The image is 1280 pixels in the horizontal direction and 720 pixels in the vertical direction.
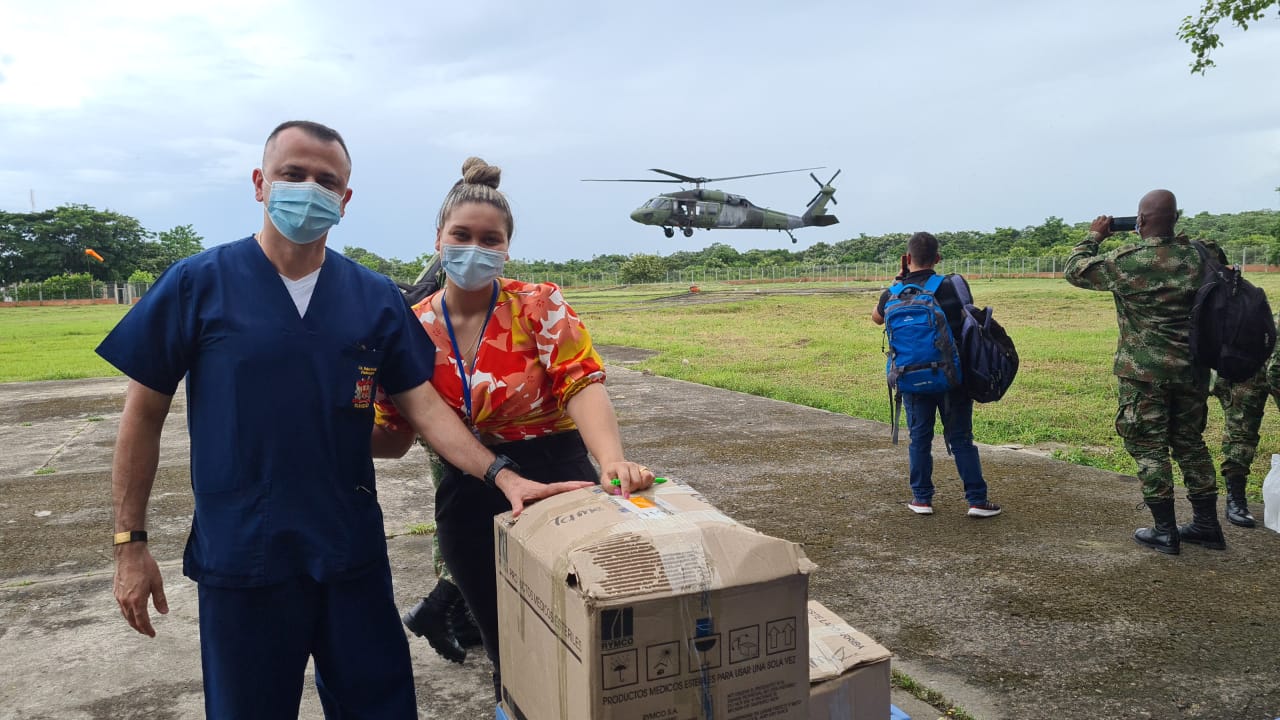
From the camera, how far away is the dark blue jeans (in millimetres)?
4922

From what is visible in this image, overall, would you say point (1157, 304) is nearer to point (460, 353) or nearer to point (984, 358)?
point (984, 358)

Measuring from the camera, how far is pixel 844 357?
1488cm

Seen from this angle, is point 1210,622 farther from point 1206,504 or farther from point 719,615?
point 719,615

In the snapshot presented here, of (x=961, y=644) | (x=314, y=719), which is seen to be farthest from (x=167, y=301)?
(x=961, y=644)

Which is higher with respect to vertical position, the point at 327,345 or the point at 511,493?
the point at 327,345

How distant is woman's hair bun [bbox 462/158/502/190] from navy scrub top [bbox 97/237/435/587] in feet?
2.12

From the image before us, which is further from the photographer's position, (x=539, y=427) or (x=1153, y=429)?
(x=1153, y=429)

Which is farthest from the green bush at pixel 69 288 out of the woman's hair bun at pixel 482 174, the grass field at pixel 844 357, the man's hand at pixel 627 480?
the man's hand at pixel 627 480

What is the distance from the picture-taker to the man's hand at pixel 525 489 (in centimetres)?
193

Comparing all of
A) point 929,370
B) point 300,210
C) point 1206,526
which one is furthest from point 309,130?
point 1206,526

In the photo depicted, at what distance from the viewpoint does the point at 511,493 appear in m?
1.97

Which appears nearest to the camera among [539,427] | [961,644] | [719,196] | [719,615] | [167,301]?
[719,615]

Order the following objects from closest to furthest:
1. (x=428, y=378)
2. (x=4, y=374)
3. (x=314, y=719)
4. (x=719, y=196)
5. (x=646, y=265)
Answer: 1. (x=428, y=378)
2. (x=314, y=719)
3. (x=4, y=374)
4. (x=719, y=196)
5. (x=646, y=265)

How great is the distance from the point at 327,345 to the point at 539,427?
61 cm
